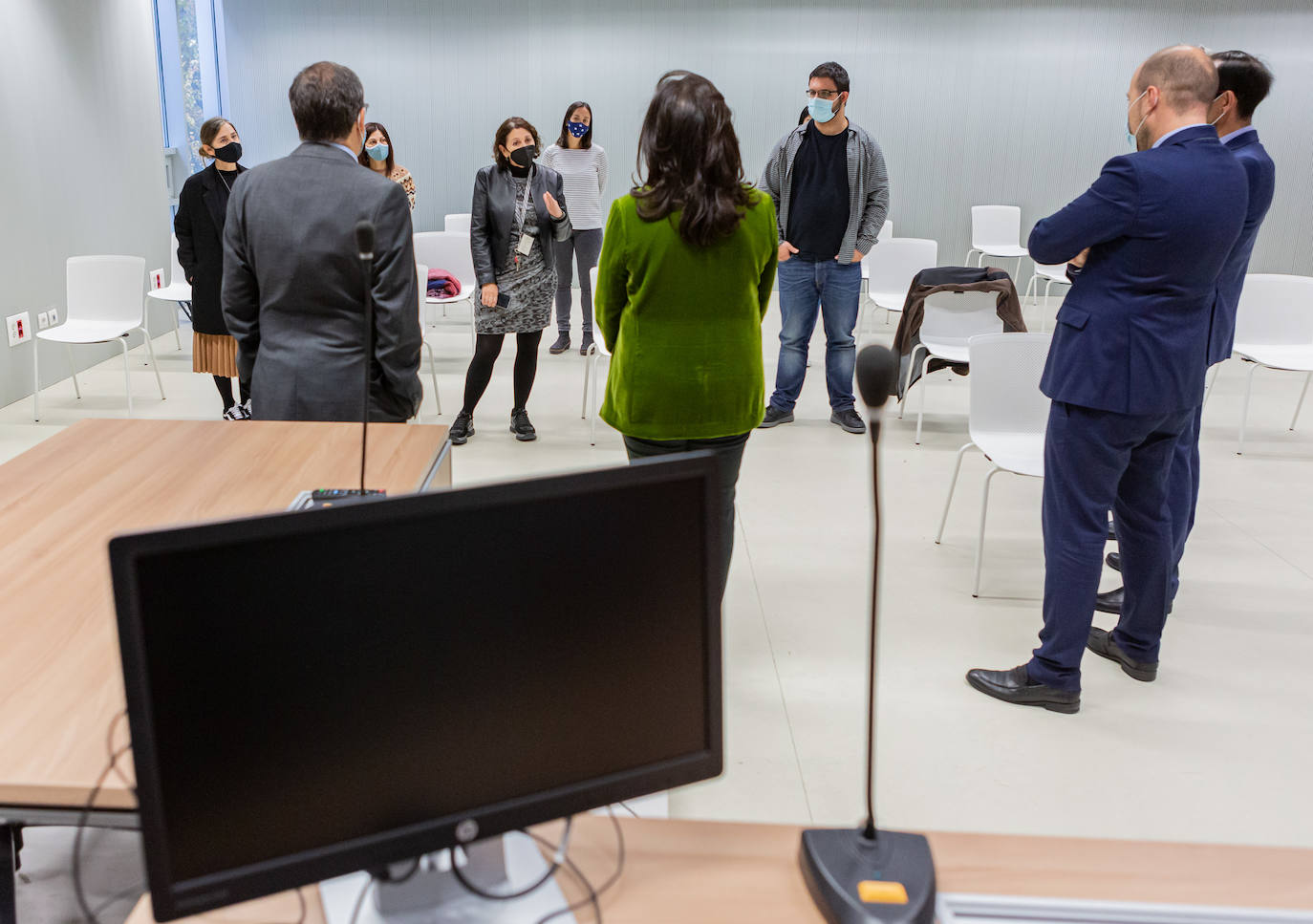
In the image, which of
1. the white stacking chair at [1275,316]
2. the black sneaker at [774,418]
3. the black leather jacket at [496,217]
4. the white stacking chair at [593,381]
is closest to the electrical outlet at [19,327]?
the black leather jacket at [496,217]

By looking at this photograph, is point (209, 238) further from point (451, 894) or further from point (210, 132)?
point (451, 894)

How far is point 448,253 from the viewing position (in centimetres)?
584

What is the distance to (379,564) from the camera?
3.10ft

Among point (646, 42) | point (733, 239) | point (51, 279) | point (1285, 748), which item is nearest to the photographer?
point (733, 239)

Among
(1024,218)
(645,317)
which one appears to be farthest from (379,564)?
(1024,218)

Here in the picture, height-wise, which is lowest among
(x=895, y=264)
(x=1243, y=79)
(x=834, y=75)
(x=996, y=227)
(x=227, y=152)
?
(x=895, y=264)

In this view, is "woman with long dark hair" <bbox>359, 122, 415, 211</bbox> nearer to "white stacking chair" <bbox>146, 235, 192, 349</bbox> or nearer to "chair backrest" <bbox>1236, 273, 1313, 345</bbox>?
"white stacking chair" <bbox>146, 235, 192, 349</bbox>

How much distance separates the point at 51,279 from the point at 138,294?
0.84m

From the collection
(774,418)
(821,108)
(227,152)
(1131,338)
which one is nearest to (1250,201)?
(1131,338)

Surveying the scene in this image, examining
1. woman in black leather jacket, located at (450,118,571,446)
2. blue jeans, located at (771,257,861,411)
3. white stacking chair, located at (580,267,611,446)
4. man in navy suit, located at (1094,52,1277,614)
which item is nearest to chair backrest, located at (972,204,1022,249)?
blue jeans, located at (771,257,861,411)

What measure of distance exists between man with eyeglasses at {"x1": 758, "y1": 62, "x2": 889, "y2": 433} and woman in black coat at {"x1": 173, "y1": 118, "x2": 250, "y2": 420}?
92.5 inches

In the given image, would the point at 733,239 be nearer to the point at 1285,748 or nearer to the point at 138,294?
the point at 1285,748

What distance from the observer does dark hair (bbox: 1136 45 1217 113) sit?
2.30m

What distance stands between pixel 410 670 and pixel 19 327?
5.32m
